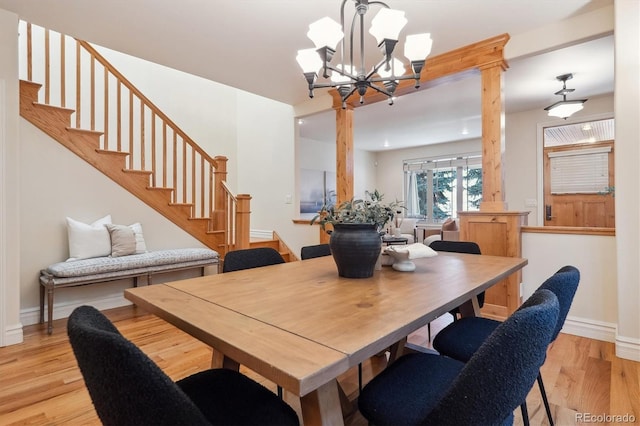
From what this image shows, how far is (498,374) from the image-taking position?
27.8 inches

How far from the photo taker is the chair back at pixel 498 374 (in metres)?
0.71

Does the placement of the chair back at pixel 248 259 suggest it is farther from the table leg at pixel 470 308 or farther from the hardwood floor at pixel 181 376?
the table leg at pixel 470 308

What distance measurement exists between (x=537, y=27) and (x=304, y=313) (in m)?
3.23

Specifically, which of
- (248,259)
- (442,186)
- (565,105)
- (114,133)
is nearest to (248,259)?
(248,259)

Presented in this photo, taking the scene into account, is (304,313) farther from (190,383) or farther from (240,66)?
(240,66)

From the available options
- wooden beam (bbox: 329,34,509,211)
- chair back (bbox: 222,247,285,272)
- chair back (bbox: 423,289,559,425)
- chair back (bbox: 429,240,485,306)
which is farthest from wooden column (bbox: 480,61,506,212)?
chair back (bbox: 423,289,559,425)

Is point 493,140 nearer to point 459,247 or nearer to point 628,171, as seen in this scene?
point 628,171

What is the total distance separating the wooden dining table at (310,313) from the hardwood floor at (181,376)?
77 cm

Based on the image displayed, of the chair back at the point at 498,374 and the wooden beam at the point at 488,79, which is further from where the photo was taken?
the wooden beam at the point at 488,79

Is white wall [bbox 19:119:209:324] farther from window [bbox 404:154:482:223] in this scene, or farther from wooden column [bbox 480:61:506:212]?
window [bbox 404:154:482:223]

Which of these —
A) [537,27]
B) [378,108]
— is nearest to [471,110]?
[378,108]

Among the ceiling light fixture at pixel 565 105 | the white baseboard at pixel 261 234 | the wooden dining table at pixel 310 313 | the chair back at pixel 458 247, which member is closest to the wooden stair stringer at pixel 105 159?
the white baseboard at pixel 261 234

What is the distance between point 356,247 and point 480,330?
0.75 metres

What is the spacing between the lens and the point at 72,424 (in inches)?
65.1
